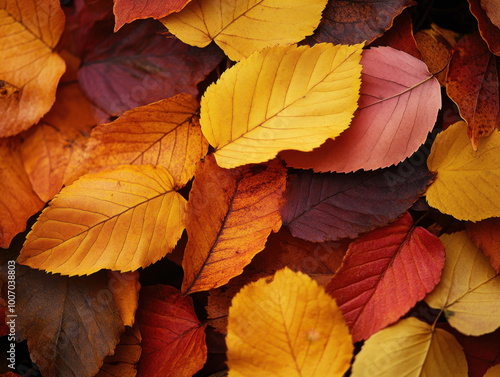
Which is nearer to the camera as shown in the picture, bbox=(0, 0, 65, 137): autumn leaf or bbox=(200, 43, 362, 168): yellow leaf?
bbox=(200, 43, 362, 168): yellow leaf

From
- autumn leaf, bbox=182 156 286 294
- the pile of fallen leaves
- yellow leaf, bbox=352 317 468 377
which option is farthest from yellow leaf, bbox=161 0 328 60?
yellow leaf, bbox=352 317 468 377

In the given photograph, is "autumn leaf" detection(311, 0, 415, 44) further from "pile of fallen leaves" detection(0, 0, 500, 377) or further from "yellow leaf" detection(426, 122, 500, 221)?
"yellow leaf" detection(426, 122, 500, 221)

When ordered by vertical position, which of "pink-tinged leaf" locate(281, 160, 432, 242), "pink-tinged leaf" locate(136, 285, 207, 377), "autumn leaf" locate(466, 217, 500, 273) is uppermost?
"pink-tinged leaf" locate(281, 160, 432, 242)

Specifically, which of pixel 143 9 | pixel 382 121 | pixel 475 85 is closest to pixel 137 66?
pixel 143 9

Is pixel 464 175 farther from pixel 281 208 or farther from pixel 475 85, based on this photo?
pixel 281 208

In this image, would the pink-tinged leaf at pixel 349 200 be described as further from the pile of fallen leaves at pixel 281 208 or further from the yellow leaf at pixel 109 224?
the yellow leaf at pixel 109 224

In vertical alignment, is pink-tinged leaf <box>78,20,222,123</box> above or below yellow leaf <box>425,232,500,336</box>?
above
